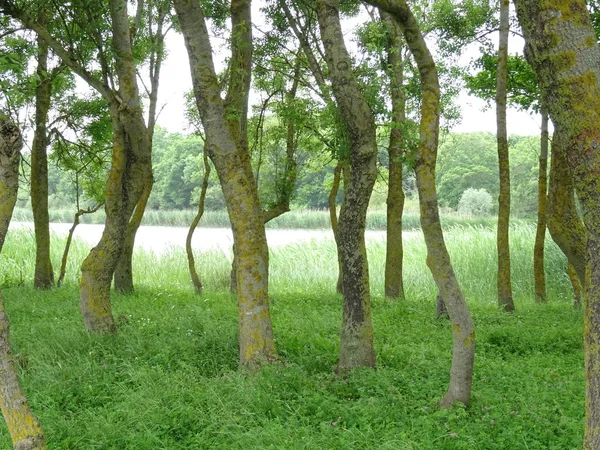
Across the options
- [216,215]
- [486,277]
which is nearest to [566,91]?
[486,277]

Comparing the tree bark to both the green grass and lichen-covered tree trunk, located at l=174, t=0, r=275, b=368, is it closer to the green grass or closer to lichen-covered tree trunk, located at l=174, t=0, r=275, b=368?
lichen-covered tree trunk, located at l=174, t=0, r=275, b=368

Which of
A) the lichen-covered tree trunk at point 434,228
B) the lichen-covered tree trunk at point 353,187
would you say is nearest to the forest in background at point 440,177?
the lichen-covered tree trunk at point 353,187

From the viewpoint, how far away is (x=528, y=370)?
6715 millimetres

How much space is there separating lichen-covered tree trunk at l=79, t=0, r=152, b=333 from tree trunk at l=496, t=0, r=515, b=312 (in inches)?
238

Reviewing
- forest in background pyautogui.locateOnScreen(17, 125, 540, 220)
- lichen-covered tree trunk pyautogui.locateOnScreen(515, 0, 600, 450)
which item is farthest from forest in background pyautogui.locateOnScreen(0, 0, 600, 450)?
forest in background pyautogui.locateOnScreen(17, 125, 540, 220)

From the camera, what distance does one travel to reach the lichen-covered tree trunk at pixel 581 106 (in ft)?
9.48

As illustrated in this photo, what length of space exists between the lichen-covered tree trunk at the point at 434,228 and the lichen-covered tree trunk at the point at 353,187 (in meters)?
0.74

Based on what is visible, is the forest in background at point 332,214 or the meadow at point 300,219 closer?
the forest in background at point 332,214

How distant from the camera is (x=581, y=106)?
9.49 ft

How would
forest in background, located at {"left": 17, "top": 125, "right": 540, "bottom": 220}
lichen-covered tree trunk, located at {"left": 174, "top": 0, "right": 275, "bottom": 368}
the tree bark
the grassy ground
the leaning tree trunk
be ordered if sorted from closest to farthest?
the leaning tree trunk → the grassy ground → lichen-covered tree trunk, located at {"left": 174, "top": 0, "right": 275, "bottom": 368} → the tree bark → forest in background, located at {"left": 17, "top": 125, "right": 540, "bottom": 220}

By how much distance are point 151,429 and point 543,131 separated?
30.8 ft

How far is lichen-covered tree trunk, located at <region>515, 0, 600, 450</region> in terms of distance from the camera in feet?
9.48

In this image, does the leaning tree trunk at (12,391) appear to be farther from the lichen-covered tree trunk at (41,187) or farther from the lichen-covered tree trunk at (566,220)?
the lichen-covered tree trunk at (41,187)

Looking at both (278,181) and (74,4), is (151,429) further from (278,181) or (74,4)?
(278,181)
